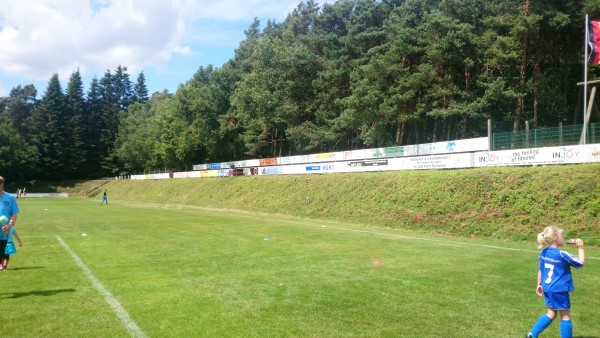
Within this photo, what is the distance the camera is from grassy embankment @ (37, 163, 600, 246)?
62.9 ft

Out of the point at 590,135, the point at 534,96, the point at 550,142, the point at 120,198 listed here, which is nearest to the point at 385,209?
the point at 550,142

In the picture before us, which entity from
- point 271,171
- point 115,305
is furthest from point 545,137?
point 271,171

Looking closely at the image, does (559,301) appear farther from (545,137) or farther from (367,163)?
(367,163)

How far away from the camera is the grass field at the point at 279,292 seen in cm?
649

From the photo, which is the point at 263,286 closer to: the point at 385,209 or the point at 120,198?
the point at 385,209

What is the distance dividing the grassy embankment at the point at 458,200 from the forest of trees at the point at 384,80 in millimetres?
9452

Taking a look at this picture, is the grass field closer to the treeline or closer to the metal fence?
the metal fence

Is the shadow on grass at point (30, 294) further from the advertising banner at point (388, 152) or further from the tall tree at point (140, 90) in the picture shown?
the tall tree at point (140, 90)

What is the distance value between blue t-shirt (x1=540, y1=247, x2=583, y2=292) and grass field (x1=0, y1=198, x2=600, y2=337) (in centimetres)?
109

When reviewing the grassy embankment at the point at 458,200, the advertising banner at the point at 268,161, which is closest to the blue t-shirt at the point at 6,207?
the grassy embankment at the point at 458,200

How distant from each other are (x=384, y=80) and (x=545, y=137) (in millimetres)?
19642

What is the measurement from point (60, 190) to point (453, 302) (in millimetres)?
Result: 112388

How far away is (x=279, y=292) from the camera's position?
8.62 m

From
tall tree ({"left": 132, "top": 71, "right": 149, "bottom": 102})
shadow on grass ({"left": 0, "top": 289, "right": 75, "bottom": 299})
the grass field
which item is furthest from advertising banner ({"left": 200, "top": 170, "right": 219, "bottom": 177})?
tall tree ({"left": 132, "top": 71, "right": 149, "bottom": 102})
